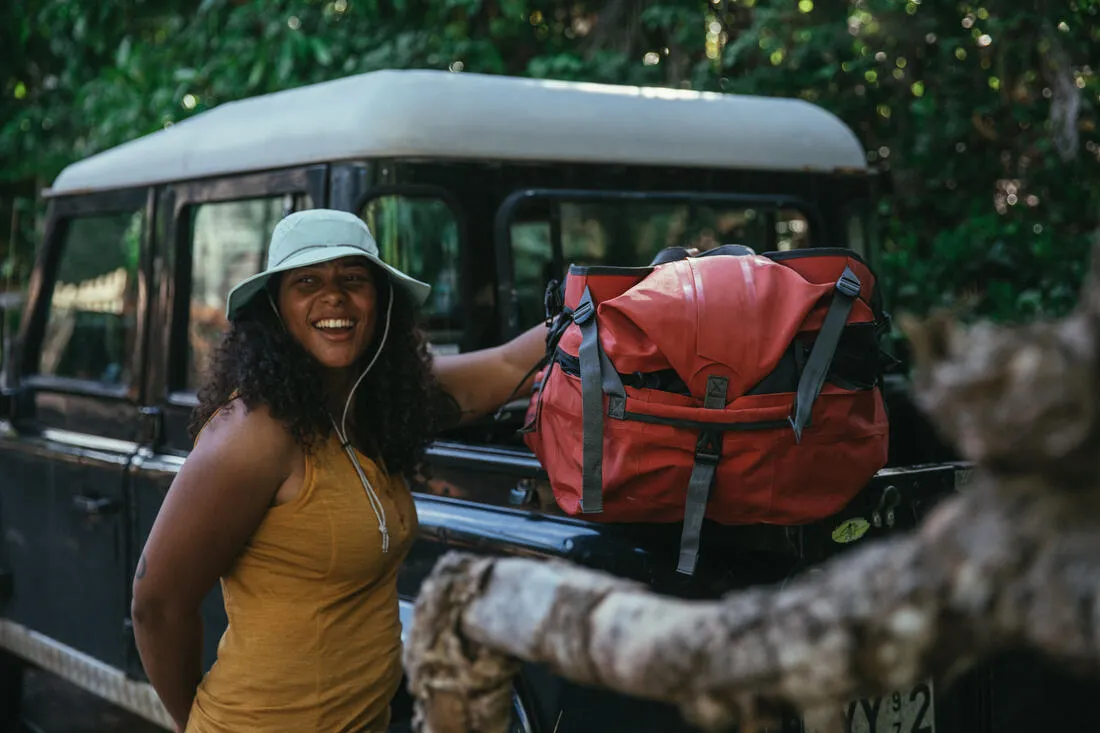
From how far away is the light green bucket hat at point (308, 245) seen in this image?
90.6 inches

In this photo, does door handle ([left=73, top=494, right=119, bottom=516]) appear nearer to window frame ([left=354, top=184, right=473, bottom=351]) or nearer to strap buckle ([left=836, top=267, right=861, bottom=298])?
window frame ([left=354, top=184, right=473, bottom=351])

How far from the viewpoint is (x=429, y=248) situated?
127 inches

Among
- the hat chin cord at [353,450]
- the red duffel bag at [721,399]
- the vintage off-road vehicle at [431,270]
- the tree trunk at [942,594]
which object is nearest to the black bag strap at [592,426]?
the red duffel bag at [721,399]

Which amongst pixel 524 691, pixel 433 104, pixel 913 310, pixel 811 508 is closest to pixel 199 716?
pixel 524 691

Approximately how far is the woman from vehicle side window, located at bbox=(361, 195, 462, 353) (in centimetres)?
69

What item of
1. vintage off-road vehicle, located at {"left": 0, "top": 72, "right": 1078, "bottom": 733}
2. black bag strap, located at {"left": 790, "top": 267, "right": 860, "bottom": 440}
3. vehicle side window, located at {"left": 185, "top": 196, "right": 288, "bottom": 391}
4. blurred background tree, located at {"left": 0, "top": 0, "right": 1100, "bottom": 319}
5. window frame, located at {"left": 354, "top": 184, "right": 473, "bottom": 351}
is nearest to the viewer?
black bag strap, located at {"left": 790, "top": 267, "right": 860, "bottom": 440}

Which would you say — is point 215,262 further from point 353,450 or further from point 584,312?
point 584,312

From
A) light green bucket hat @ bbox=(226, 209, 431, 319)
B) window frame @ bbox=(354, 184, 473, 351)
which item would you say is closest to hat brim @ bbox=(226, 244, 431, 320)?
light green bucket hat @ bbox=(226, 209, 431, 319)

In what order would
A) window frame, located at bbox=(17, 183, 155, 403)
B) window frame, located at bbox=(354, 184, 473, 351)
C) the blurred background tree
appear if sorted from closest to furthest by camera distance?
window frame, located at bbox=(354, 184, 473, 351)
window frame, located at bbox=(17, 183, 155, 403)
the blurred background tree

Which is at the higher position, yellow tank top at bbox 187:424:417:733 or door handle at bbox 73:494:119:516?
yellow tank top at bbox 187:424:417:733

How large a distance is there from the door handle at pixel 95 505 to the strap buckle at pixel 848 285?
2.48 metres

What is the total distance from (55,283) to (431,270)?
1.83 meters

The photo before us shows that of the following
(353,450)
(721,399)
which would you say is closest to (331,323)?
(353,450)

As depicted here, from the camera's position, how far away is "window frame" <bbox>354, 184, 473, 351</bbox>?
123 inches
